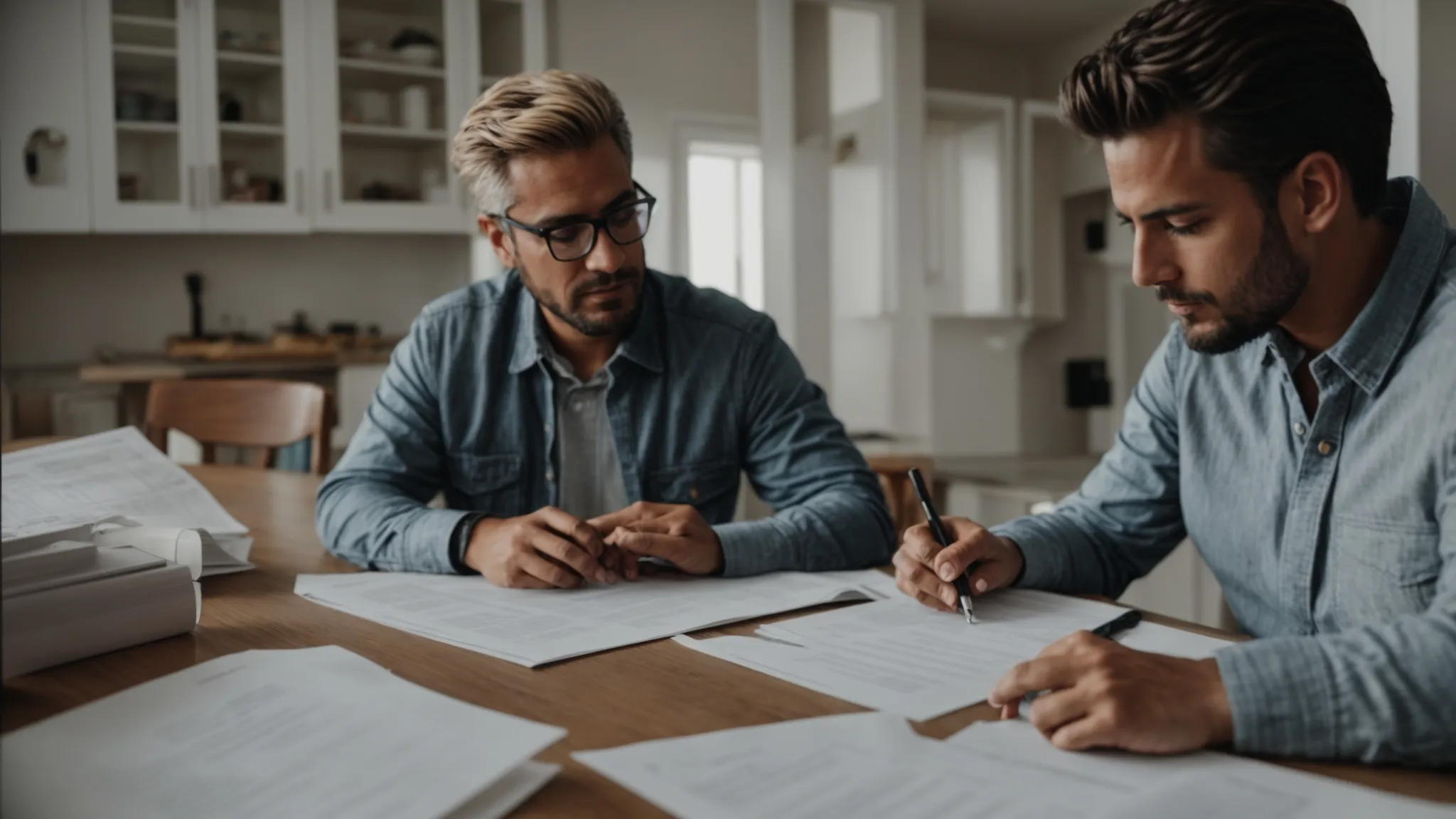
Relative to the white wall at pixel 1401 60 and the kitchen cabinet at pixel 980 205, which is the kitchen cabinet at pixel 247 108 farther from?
the white wall at pixel 1401 60

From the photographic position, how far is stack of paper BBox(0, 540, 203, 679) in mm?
810

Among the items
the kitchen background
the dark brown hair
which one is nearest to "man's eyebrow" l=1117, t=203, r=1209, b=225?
the dark brown hair

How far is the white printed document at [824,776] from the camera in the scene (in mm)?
565

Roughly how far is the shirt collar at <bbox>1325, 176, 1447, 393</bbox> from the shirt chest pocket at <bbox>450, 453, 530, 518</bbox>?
98cm

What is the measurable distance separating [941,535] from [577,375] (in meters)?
0.69

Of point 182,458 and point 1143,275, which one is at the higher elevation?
point 1143,275

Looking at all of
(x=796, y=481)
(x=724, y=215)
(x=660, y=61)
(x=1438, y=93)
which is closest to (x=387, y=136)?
(x=660, y=61)

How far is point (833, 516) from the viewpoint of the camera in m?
1.27

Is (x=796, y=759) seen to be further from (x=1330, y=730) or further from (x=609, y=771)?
(x=1330, y=730)

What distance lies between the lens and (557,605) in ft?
3.36

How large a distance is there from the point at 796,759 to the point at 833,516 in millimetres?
647

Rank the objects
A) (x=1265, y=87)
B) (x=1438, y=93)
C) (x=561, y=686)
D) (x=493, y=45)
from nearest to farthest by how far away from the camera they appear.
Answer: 1. (x=561, y=686)
2. (x=1265, y=87)
3. (x=1438, y=93)
4. (x=493, y=45)

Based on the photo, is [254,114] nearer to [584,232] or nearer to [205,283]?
[205,283]

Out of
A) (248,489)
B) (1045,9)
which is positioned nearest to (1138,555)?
(248,489)
